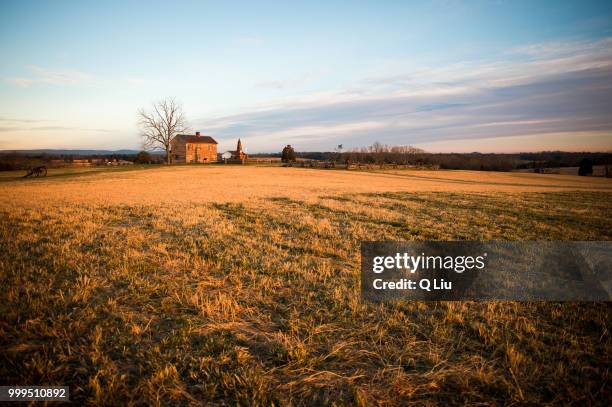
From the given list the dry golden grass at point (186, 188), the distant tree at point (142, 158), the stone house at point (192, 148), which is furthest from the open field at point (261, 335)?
the stone house at point (192, 148)

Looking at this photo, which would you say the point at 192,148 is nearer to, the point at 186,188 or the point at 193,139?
the point at 193,139

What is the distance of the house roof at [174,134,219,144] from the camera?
97.6m

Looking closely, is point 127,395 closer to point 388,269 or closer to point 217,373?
point 217,373

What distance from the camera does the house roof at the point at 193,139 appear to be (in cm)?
9756

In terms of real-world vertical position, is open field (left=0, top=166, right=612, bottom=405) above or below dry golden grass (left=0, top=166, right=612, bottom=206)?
below

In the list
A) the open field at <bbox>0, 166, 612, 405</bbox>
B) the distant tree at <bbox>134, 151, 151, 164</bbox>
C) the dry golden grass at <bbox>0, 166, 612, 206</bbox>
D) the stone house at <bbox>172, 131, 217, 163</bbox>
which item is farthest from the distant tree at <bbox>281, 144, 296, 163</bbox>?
the open field at <bbox>0, 166, 612, 405</bbox>

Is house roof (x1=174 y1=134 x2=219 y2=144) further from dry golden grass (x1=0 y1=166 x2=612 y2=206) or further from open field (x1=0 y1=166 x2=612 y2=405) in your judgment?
open field (x1=0 y1=166 x2=612 y2=405)

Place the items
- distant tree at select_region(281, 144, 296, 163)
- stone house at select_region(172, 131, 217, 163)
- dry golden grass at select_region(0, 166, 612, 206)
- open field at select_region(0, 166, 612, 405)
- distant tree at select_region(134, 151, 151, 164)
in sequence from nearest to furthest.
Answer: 1. open field at select_region(0, 166, 612, 405)
2. dry golden grass at select_region(0, 166, 612, 206)
3. distant tree at select_region(134, 151, 151, 164)
4. distant tree at select_region(281, 144, 296, 163)
5. stone house at select_region(172, 131, 217, 163)

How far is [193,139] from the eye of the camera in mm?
99812

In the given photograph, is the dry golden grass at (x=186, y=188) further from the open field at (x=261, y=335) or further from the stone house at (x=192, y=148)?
the stone house at (x=192, y=148)

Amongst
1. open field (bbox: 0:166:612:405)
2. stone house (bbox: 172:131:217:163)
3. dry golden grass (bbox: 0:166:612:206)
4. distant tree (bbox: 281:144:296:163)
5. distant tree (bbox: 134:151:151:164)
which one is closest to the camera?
open field (bbox: 0:166:612:405)

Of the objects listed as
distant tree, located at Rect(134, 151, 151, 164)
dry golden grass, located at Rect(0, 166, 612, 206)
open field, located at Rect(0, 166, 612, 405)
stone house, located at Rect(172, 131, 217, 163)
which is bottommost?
open field, located at Rect(0, 166, 612, 405)

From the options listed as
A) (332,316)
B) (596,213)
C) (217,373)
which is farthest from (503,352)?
(596,213)

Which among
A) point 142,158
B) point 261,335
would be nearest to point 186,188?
point 261,335
